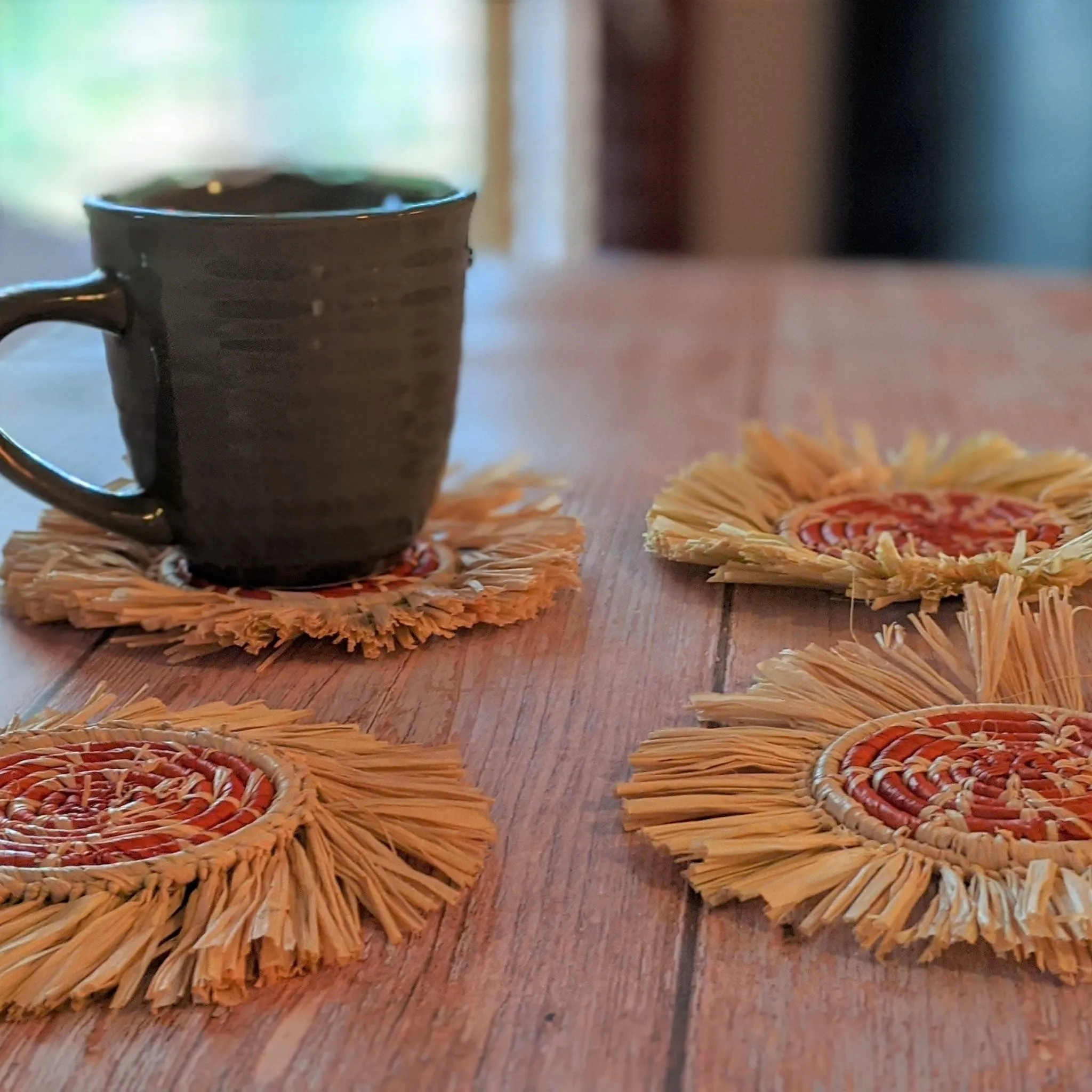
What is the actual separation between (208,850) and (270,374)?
192 millimetres

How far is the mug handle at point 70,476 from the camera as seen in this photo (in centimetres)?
46

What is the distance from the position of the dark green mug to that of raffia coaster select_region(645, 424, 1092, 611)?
0.10 meters

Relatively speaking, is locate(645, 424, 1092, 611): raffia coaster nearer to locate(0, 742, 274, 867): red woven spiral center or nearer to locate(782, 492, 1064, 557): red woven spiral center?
locate(782, 492, 1064, 557): red woven spiral center

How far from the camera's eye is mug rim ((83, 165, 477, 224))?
44cm

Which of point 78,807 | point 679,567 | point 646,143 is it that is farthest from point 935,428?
point 646,143

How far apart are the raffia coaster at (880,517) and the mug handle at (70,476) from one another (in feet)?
0.56

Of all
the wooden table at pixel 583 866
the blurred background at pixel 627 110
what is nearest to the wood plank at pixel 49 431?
the wooden table at pixel 583 866

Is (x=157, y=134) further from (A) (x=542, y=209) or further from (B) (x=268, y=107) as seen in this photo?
(A) (x=542, y=209)

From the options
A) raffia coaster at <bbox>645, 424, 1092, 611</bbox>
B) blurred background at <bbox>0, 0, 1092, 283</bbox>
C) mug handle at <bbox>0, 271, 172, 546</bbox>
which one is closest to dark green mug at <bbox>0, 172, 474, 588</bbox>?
mug handle at <bbox>0, 271, 172, 546</bbox>

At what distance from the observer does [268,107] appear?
250cm

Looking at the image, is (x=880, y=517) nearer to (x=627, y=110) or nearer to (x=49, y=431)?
(x=49, y=431)

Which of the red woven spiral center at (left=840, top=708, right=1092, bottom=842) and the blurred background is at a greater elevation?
the red woven spiral center at (left=840, top=708, right=1092, bottom=842)

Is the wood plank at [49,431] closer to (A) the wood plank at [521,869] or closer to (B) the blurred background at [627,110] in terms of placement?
(A) the wood plank at [521,869]

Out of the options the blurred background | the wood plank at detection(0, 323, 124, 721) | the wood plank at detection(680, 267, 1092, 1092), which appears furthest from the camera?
the blurred background
